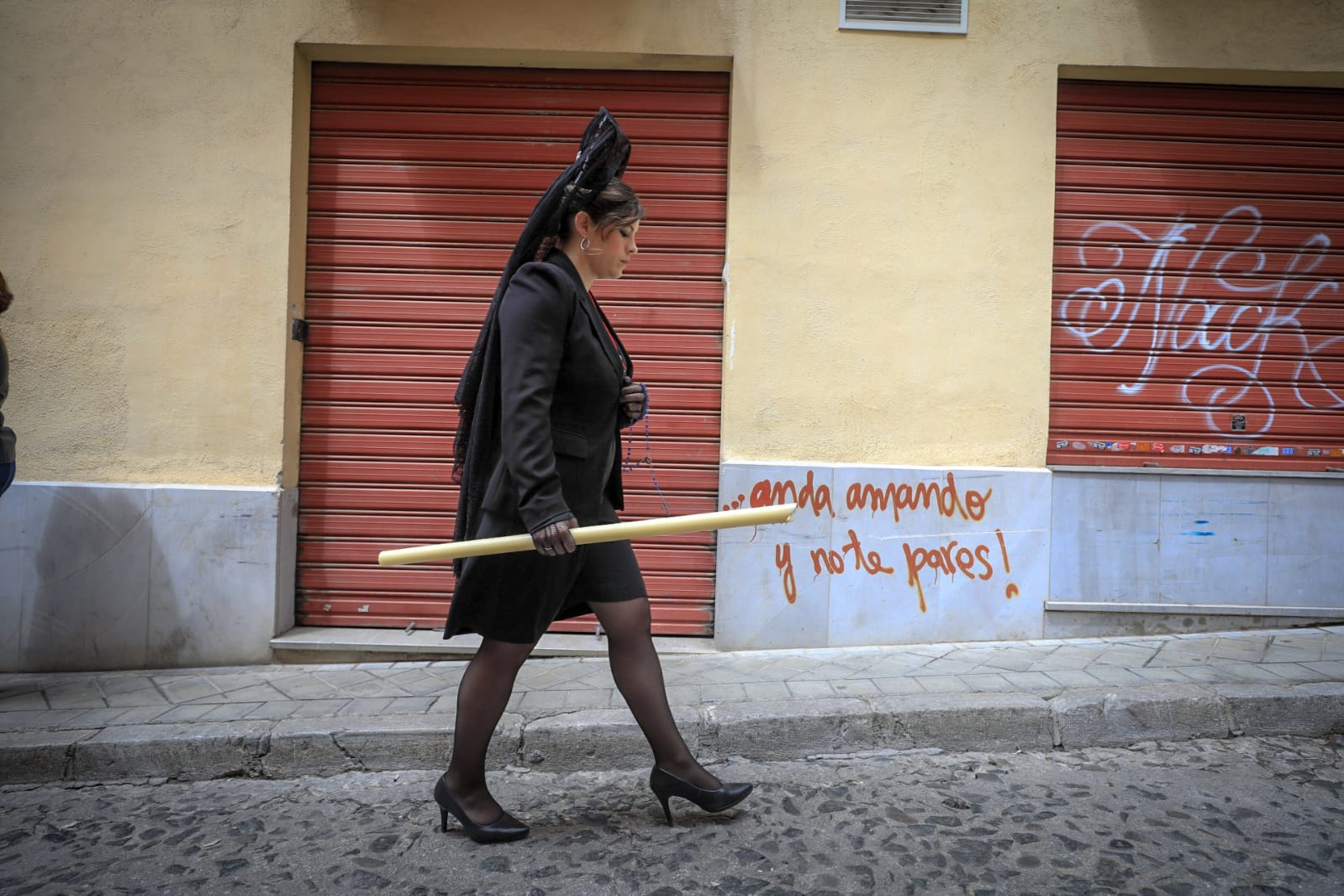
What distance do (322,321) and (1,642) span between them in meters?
2.28

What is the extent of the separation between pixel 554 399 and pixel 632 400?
26cm

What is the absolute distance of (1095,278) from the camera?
17.2 ft

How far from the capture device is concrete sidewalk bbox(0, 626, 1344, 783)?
11.9ft

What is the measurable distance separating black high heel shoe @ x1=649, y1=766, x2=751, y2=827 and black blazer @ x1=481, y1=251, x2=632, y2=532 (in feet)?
2.76

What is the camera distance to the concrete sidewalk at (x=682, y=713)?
3.62 metres

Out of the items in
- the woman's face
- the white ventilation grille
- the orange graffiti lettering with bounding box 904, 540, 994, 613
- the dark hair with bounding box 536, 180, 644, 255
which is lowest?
the orange graffiti lettering with bounding box 904, 540, 994, 613

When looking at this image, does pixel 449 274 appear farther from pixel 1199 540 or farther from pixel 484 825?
pixel 1199 540

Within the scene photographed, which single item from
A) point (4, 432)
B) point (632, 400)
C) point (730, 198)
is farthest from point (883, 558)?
point (4, 432)

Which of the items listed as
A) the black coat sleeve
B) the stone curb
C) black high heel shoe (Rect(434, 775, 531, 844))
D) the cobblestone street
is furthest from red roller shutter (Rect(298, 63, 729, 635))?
the black coat sleeve

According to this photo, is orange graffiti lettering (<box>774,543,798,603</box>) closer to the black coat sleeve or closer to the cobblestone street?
the cobblestone street

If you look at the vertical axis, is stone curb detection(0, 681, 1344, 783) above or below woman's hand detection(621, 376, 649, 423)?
A: below

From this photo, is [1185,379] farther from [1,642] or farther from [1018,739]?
[1,642]

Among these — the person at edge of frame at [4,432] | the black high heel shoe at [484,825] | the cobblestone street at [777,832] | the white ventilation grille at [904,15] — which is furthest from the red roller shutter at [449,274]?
the black high heel shoe at [484,825]

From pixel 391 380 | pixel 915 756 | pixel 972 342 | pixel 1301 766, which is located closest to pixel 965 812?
pixel 915 756
